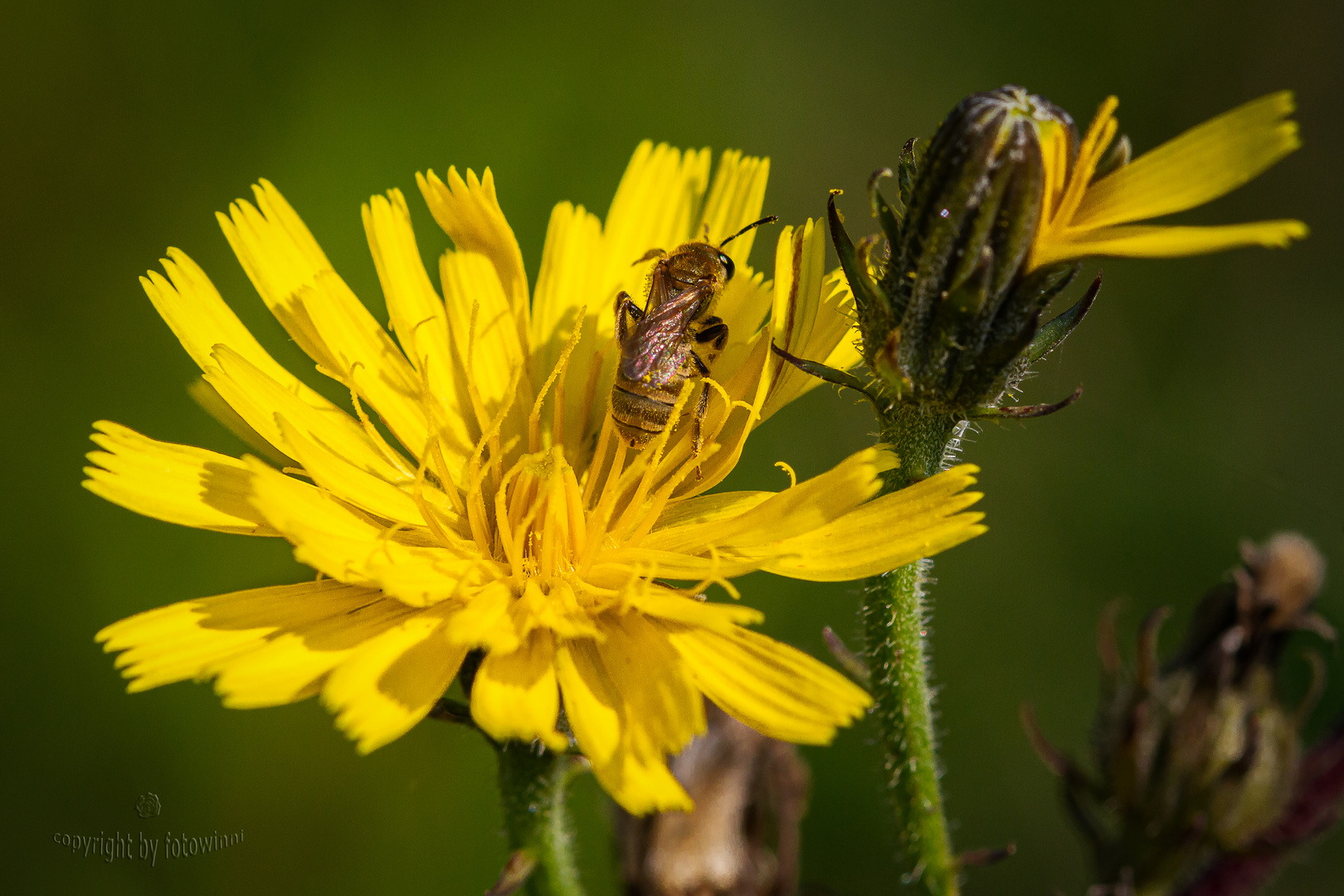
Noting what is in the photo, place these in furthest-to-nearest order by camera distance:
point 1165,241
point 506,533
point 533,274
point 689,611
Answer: point 533,274, point 506,533, point 689,611, point 1165,241

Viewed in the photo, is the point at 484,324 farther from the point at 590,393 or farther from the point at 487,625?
the point at 487,625

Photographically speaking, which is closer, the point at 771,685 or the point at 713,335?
the point at 771,685

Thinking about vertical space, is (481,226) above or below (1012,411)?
above

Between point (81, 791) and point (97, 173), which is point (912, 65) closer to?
point (97, 173)

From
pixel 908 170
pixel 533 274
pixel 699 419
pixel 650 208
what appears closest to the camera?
pixel 908 170

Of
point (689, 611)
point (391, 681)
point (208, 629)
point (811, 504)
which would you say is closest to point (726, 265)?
point (811, 504)

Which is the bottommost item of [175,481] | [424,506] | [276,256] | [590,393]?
[424,506]

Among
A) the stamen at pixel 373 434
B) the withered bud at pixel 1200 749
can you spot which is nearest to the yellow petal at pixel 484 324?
the stamen at pixel 373 434

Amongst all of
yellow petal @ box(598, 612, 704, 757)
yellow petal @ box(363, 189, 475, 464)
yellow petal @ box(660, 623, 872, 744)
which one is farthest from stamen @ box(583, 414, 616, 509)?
yellow petal @ box(660, 623, 872, 744)
